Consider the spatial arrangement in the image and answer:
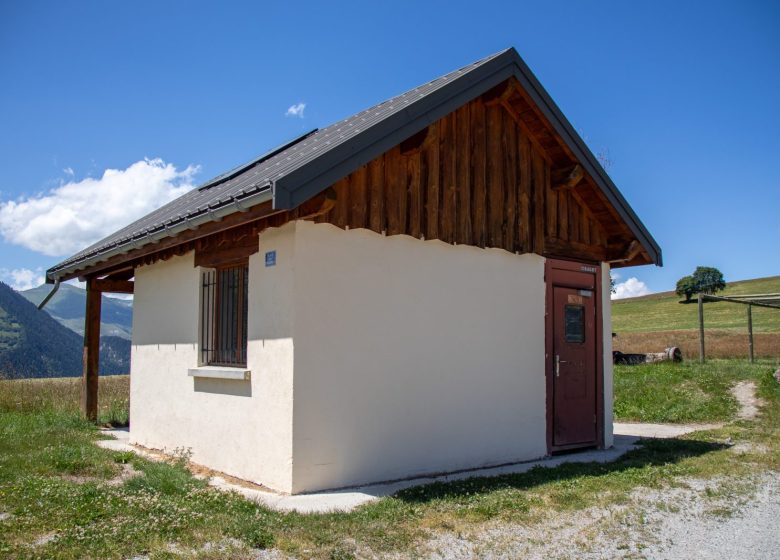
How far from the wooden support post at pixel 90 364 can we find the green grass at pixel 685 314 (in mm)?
31884

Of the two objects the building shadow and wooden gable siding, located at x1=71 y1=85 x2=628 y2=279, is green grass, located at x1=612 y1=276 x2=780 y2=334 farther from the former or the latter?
wooden gable siding, located at x1=71 y1=85 x2=628 y2=279

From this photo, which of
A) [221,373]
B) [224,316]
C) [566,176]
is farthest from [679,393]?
[221,373]

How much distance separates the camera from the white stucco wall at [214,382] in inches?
265

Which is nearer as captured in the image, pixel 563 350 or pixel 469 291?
pixel 469 291

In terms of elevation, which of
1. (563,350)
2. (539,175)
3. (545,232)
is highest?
(539,175)

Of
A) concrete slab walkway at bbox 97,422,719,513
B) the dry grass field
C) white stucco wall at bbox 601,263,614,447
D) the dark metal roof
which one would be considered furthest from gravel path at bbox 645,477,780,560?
the dry grass field

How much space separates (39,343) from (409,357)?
75232 millimetres

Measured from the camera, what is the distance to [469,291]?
328 inches

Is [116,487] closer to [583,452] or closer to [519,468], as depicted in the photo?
[519,468]

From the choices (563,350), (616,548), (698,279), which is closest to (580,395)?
(563,350)

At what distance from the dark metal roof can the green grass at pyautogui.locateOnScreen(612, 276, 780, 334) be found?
95.9 feet

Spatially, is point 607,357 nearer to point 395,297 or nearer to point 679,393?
point 395,297

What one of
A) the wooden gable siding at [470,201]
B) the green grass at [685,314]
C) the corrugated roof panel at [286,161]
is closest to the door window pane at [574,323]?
the wooden gable siding at [470,201]

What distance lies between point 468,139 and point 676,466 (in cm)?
466
